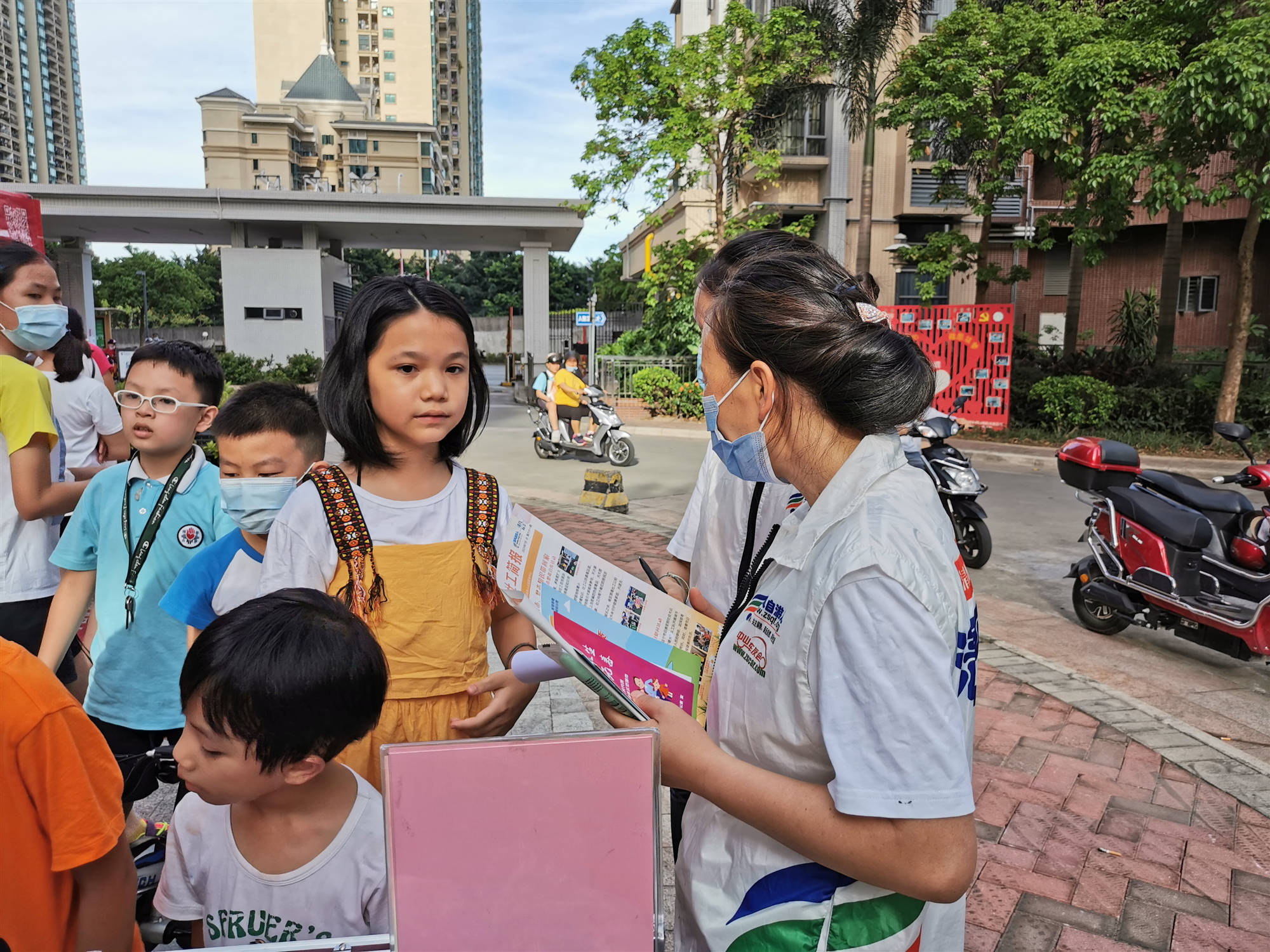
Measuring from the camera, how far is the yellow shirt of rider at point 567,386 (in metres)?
12.2

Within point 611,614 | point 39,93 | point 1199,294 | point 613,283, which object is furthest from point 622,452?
point 39,93

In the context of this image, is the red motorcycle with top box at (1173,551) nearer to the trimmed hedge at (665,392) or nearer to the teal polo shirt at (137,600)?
the teal polo shirt at (137,600)

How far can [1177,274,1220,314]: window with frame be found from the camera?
23219 millimetres

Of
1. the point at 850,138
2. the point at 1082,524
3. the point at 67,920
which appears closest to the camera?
the point at 67,920

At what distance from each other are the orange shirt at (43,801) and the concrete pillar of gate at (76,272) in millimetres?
25949

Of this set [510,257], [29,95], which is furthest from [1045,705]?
[29,95]

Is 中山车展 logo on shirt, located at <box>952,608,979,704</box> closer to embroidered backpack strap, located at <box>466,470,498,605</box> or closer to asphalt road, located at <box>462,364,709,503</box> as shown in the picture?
embroidered backpack strap, located at <box>466,470,498,605</box>

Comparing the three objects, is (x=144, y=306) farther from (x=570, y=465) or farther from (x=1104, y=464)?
(x=1104, y=464)

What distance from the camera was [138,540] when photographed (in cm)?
229

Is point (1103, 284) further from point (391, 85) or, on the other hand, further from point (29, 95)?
point (29, 95)

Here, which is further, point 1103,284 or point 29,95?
point 29,95

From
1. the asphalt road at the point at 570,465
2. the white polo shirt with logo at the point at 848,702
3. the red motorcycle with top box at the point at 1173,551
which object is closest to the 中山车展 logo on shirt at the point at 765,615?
the white polo shirt with logo at the point at 848,702

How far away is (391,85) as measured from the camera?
255 ft

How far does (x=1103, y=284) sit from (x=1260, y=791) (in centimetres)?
2441
